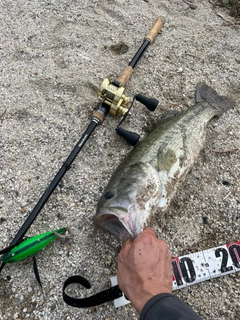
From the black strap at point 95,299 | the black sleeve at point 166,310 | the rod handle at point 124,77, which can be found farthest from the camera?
the rod handle at point 124,77

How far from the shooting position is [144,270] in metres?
2.16

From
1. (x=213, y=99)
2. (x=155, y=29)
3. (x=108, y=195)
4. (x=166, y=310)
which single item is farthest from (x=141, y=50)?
(x=166, y=310)

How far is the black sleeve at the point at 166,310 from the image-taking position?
1.80 metres

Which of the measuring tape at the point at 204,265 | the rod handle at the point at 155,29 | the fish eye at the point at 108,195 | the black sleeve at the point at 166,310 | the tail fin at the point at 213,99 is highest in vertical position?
the rod handle at the point at 155,29

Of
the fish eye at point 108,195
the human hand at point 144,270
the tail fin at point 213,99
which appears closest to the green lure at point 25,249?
the fish eye at point 108,195

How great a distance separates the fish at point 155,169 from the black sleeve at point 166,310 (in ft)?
2.10

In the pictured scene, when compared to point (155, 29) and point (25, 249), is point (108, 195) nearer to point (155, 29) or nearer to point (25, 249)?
point (25, 249)

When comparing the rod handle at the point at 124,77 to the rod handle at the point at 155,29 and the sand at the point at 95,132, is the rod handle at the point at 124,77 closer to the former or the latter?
the sand at the point at 95,132

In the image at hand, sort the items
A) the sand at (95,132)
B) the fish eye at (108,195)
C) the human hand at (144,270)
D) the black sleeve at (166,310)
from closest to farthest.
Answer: the black sleeve at (166,310), the human hand at (144,270), the fish eye at (108,195), the sand at (95,132)

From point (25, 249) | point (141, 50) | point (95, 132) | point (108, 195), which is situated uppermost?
point (141, 50)

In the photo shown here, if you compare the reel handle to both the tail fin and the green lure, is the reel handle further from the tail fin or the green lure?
the green lure

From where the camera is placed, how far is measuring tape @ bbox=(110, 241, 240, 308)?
111 inches

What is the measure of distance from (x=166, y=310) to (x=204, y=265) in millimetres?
1193

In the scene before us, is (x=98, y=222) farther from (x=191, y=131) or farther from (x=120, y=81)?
(x=120, y=81)
